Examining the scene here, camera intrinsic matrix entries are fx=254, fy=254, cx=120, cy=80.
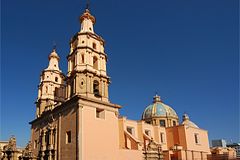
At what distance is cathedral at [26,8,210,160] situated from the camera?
73.5ft

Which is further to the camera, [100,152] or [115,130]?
[115,130]

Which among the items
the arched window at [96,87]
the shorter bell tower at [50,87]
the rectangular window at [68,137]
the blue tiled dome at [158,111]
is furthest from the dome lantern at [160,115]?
the rectangular window at [68,137]

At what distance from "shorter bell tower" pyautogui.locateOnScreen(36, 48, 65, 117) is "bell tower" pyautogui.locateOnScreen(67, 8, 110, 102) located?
709cm

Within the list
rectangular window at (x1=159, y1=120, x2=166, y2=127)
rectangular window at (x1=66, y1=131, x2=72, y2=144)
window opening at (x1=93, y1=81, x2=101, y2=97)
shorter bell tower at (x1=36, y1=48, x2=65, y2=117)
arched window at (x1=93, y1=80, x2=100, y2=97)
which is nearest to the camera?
rectangular window at (x1=66, y1=131, x2=72, y2=144)

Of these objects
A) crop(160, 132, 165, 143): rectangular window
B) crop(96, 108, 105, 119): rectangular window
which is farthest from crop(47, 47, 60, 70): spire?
crop(160, 132, 165, 143): rectangular window

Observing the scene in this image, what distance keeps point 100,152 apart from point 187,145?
16.6 metres

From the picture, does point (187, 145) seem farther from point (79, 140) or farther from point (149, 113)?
point (79, 140)

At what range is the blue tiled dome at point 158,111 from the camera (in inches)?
1693

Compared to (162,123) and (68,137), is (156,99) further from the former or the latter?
(68,137)

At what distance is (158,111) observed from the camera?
142ft

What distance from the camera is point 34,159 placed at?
26469 mm

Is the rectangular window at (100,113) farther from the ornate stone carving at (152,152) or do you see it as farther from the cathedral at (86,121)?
the ornate stone carving at (152,152)

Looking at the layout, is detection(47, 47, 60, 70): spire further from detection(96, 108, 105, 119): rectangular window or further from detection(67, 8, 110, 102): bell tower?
detection(96, 108, 105, 119): rectangular window

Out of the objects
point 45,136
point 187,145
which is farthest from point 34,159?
point 187,145
